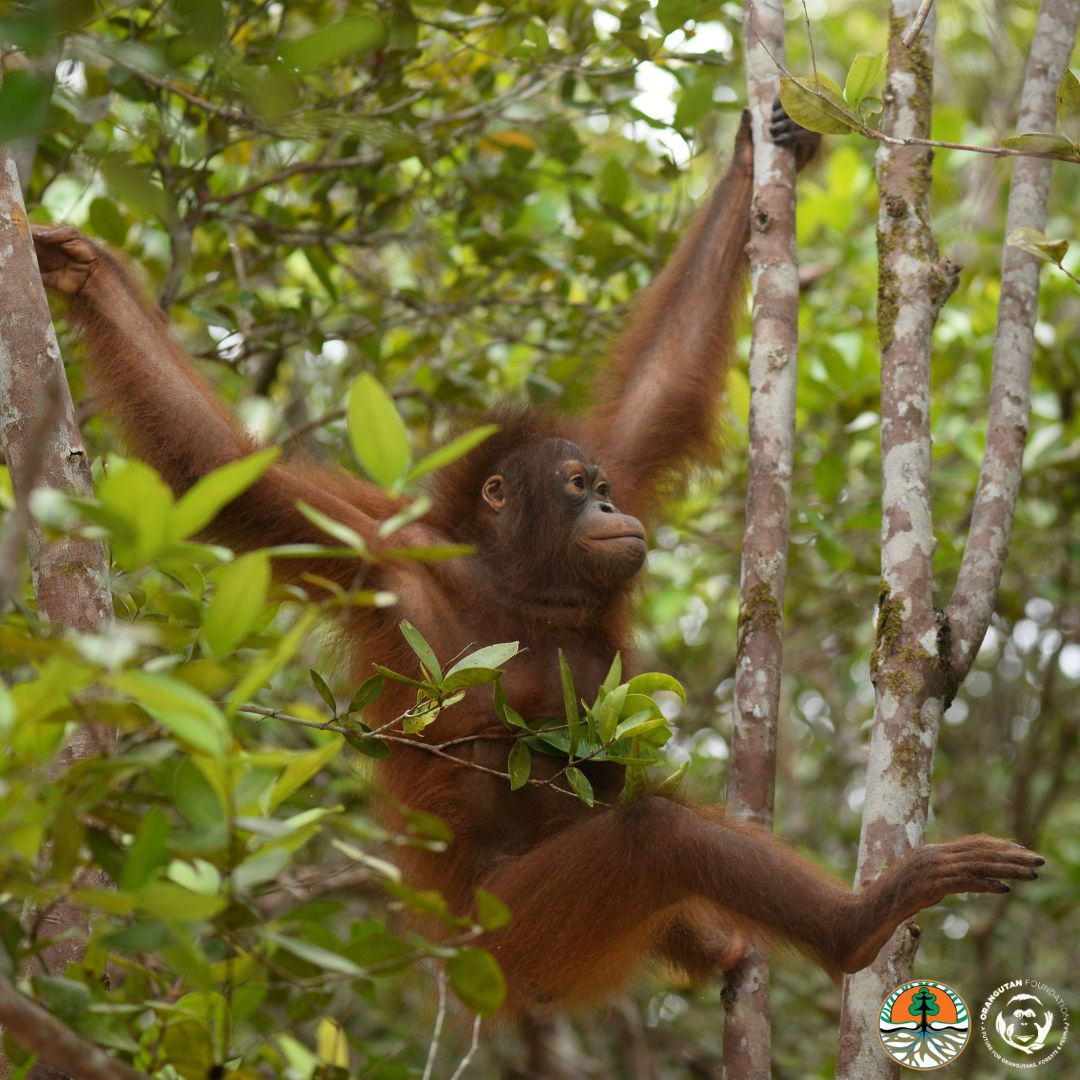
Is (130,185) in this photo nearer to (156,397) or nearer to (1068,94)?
(156,397)

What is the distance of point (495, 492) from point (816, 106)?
206cm

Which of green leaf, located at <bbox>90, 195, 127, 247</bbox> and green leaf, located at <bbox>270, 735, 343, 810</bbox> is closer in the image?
green leaf, located at <bbox>270, 735, 343, 810</bbox>

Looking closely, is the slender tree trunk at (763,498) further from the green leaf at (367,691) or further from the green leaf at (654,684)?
the green leaf at (367,691)

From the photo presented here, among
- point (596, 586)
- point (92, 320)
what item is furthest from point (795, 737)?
point (92, 320)

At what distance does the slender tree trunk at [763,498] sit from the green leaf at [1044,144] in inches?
37.3

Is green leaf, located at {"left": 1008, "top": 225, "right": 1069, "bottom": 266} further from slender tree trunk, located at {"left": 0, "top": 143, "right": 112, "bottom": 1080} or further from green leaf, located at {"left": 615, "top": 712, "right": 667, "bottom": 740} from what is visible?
slender tree trunk, located at {"left": 0, "top": 143, "right": 112, "bottom": 1080}

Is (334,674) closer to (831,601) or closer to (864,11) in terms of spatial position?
(831,601)

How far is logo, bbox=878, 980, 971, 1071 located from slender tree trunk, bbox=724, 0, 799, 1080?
46 cm

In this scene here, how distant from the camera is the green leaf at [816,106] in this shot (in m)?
3.28

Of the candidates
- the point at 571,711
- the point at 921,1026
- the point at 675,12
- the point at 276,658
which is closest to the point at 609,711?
the point at 571,711

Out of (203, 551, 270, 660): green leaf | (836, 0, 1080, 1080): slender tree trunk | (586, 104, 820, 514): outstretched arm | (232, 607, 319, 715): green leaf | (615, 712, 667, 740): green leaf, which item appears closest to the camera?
(232, 607, 319, 715): green leaf

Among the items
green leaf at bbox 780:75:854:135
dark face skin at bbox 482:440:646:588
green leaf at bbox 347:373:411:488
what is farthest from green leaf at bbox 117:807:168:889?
dark face skin at bbox 482:440:646:588

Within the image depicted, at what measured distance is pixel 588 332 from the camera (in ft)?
20.6

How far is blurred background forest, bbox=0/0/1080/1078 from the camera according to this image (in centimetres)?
488
